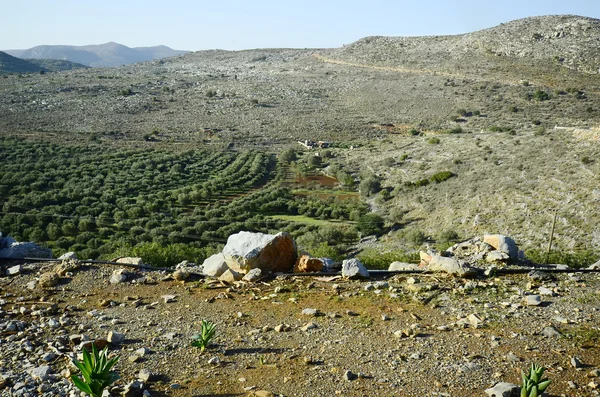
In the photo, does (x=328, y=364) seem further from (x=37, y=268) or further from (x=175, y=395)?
(x=37, y=268)

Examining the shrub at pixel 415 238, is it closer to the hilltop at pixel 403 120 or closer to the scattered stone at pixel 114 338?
the hilltop at pixel 403 120

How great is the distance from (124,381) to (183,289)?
2.89 metres

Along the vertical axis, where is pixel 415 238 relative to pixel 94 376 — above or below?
below

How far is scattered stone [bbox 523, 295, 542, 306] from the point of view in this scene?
24.7ft

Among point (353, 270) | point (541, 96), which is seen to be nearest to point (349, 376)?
point (353, 270)

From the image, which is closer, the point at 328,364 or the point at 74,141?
the point at 328,364

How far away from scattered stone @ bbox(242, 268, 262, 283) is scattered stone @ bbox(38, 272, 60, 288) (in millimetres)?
3457

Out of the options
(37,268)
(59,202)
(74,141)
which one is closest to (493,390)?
(37,268)

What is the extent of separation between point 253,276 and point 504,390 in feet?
15.8

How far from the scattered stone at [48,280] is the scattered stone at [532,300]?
8.23 m

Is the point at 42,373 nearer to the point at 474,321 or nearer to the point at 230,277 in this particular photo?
the point at 230,277

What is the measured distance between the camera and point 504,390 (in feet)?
17.2

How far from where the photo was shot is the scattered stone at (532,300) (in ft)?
24.7

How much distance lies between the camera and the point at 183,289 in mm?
8594
